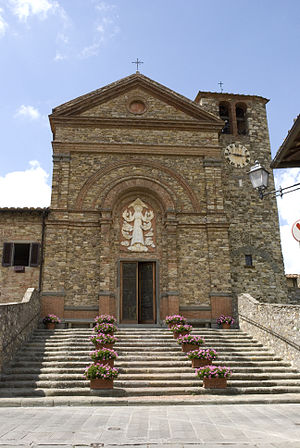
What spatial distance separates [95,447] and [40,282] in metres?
10.7

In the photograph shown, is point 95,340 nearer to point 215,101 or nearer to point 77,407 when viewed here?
point 77,407

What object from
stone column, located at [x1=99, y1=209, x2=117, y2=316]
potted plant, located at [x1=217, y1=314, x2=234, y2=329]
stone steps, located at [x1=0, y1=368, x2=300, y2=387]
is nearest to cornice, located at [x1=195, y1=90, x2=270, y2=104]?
stone column, located at [x1=99, y1=209, x2=117, y2=316]

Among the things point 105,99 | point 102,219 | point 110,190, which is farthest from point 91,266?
point 105,99

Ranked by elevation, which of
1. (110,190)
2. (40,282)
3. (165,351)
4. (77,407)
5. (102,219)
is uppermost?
(110,190)

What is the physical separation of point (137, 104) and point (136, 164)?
3389 millimetres

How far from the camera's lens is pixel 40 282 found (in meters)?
15.4

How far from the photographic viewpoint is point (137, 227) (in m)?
16.6

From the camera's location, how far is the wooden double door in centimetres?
1581

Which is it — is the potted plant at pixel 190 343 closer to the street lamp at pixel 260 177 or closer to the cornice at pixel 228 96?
the street lamp at pixel 260 177

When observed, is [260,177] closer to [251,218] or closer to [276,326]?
[276,326]

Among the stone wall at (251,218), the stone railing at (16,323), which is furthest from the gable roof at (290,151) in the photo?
the stone wall at (251,218)

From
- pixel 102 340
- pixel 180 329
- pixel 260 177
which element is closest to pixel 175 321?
pixel 180 329

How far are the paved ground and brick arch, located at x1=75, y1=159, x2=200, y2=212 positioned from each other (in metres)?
9.57

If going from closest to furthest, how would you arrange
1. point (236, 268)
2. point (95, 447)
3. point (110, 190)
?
point (95, 447)
point (110, 190)
point (236, 268)
